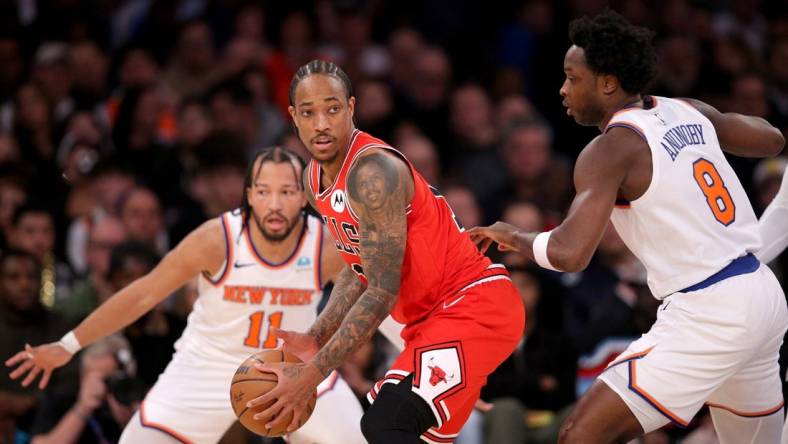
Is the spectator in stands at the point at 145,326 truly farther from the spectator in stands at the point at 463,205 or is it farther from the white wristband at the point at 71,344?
the spectator in stands at the point at 463,205

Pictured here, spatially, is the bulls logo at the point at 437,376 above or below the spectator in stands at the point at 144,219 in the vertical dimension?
below

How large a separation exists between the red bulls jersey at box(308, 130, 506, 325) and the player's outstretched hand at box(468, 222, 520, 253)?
0.21 feet

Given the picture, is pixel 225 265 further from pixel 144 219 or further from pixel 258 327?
pixel 144 219

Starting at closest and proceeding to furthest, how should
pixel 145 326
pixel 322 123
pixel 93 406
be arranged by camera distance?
pixel 322 123 < pixel 93 406 < pixel 145 326

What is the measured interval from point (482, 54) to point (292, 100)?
22.0 feet

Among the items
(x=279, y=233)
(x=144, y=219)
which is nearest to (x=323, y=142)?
(x=279, y=233)

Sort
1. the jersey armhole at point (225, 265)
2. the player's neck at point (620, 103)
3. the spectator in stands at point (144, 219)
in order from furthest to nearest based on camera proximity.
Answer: the spectator in stands at point (144, 219) < the jersey armhole at point (225, 265) < the player's neck at point (620, 103)

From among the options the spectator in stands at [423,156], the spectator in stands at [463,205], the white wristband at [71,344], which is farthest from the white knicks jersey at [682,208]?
the spectator in stands at [423,156]

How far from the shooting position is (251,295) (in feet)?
19.6

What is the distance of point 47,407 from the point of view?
7.06 meters

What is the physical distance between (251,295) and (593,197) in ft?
6.97

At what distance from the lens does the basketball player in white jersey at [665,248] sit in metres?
4.66

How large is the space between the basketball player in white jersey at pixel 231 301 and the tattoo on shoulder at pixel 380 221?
1.27m

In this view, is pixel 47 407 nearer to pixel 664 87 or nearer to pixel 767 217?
pixel 767 217
